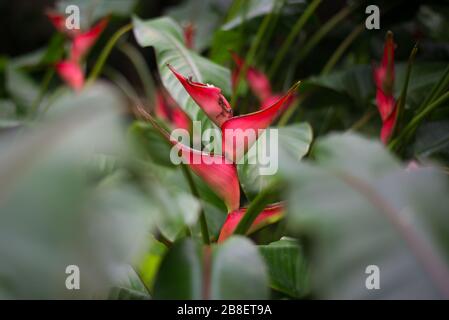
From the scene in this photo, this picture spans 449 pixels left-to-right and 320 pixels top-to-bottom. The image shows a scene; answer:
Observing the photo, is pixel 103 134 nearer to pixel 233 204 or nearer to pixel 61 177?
pixel 61 177

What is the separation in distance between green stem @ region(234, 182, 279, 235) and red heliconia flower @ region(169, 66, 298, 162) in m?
0.07

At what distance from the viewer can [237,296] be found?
38 cm

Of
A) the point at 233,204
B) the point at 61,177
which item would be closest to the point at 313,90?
the point at 233,204

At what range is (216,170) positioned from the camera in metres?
0.54

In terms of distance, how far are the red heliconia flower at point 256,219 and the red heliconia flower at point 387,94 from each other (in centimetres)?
20

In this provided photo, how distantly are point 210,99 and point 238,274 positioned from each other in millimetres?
224

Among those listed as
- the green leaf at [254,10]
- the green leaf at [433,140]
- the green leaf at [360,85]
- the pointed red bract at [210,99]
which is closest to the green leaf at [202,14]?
the green leaf at [254,10]

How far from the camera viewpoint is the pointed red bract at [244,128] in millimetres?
529

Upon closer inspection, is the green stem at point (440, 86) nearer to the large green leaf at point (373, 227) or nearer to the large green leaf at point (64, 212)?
the large green leaf at point (373, 227)

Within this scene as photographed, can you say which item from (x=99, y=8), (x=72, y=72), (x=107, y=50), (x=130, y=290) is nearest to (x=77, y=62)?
(x=72, y=72)

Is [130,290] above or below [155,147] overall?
below

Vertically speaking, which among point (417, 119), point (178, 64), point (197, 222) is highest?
point (178, 64)

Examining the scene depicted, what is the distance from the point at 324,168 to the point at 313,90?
0.65m

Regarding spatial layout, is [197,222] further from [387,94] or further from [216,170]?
[387,94]
